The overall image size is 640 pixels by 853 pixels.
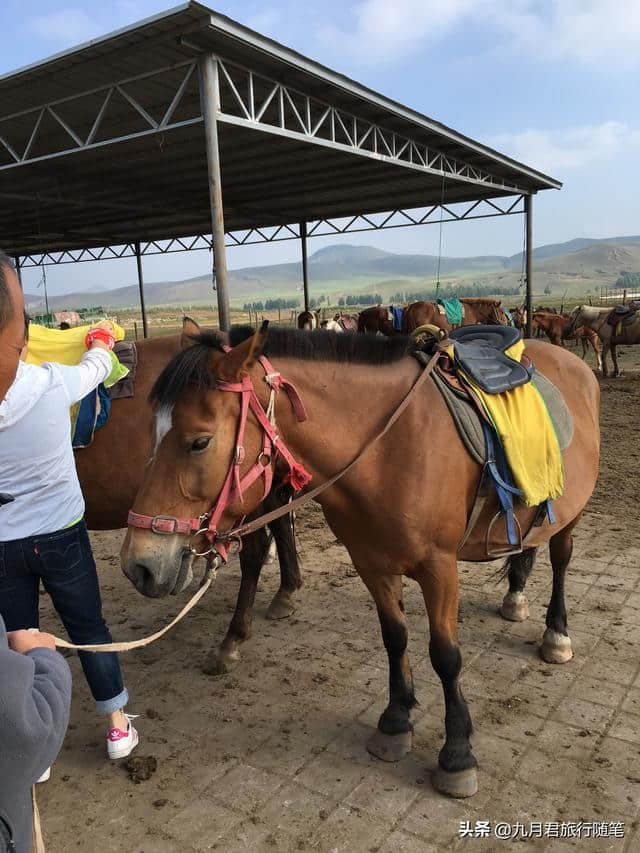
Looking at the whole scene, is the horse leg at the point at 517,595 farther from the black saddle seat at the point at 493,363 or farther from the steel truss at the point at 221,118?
the steel truss at the point at 221,118

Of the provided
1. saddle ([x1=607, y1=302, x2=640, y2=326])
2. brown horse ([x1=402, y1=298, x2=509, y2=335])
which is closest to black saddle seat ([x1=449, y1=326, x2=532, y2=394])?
brown horse ([x1=402, y1=298, x2=509, y2=335])

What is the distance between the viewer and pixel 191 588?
4.36m

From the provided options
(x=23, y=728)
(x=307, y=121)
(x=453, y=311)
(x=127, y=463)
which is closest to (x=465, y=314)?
(x=453, y=311)

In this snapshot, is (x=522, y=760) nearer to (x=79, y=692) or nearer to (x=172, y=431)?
(x=172, y=431)

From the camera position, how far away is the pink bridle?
183 cm

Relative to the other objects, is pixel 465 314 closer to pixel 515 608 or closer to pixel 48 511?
pixel 515 608

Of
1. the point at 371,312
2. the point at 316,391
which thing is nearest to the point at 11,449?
the point at 316,391

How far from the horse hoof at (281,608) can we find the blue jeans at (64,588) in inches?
55.7

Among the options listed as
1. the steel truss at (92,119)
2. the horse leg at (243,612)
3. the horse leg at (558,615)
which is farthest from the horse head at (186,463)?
the steel truss at (92,119)

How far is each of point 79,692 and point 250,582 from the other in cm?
107

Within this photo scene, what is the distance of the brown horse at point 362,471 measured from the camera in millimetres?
1859

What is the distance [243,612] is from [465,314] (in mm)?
12062

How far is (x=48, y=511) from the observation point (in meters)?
2.12

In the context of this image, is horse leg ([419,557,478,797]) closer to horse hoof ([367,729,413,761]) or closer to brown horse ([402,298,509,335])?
horse hoof ([367,729,413,761])
